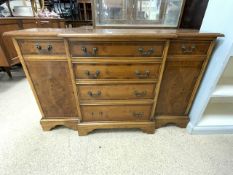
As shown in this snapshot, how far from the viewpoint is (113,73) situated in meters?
1.06

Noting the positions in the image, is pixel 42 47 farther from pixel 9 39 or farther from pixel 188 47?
pixel 9 39

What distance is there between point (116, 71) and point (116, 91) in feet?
0.60

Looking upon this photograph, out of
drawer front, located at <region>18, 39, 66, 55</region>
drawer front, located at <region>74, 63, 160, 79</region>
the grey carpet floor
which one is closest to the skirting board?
the grey carpet floor

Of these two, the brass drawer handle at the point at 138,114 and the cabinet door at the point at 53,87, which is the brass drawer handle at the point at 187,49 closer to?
the brass drawer handle at the point at 138,114

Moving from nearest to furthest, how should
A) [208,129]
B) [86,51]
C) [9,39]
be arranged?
[86,51] < [208,129] < [9,39]

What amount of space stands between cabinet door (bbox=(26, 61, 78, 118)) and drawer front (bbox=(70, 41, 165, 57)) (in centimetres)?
17

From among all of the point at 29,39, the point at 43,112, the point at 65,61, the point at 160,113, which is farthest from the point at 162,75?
the point at 43,112

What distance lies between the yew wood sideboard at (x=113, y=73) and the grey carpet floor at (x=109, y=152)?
11cm

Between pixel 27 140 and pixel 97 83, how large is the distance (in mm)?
874

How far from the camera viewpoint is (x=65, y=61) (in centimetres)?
102

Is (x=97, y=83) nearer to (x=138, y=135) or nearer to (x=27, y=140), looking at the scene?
(x=138, y=135)

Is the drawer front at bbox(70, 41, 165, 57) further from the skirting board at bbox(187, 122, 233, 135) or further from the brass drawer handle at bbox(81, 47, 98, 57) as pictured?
the skirting board at bbox(187, 122, 233, 135)

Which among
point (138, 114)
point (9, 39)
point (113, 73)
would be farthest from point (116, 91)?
point (9, 39)

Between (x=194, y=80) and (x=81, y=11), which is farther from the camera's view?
(x=81, y=11)
